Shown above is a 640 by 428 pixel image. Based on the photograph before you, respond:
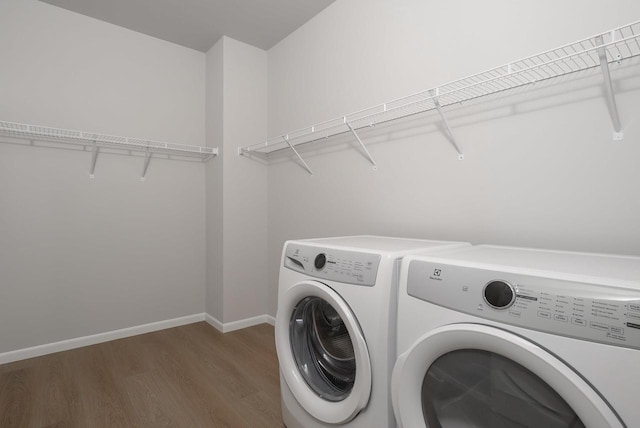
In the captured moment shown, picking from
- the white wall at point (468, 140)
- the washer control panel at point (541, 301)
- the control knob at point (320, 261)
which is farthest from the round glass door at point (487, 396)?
the white wall at point (468, 140)

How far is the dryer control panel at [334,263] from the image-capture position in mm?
1116

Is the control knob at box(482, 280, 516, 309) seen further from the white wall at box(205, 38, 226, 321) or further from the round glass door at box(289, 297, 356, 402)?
the white wall at box(205, 38, 226, 321)

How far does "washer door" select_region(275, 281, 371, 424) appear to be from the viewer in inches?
48.8

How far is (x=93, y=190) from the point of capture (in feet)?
7.95

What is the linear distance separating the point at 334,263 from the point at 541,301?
68 centimetres

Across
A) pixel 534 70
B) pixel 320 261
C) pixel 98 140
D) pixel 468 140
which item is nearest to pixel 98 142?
pixel 98 140

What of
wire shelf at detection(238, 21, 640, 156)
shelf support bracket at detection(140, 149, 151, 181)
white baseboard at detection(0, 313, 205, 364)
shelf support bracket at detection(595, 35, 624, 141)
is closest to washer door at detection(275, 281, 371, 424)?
wire shelf at detection(238, 21, 640, 156)

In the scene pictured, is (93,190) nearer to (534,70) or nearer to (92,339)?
(92,339)

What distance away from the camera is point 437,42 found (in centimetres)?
162

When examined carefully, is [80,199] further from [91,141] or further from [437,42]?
[437,42]

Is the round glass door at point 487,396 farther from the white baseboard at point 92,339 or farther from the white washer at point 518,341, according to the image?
the white baseboard at point 92,339

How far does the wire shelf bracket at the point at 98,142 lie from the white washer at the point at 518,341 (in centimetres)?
227

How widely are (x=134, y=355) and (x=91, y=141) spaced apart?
1.59 metres

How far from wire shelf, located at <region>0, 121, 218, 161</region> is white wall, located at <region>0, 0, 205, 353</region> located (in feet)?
0.28
